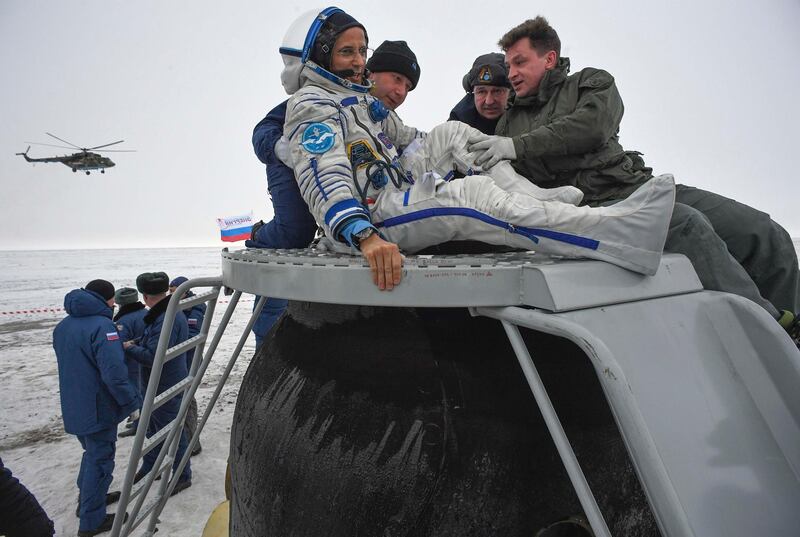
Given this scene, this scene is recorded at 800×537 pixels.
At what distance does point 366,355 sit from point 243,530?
2.96ft

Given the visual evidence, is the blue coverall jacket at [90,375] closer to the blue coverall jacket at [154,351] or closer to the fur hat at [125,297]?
the blue coverall jacket at [154,351]

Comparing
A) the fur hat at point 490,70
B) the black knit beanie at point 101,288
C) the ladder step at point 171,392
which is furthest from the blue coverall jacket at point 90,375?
the fur hat at point 490,70

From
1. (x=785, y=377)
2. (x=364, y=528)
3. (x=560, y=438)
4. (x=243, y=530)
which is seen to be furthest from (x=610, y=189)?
(x=243, y=530)

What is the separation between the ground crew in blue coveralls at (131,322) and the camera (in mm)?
4422

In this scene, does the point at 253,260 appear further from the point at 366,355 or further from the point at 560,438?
the point at 560,438

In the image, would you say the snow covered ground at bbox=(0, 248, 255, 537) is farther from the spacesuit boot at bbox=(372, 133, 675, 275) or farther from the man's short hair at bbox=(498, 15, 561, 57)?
the man's short hair at bbox=(498, 15, 561, 57)

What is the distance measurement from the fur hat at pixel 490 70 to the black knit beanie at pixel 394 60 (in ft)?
1.77

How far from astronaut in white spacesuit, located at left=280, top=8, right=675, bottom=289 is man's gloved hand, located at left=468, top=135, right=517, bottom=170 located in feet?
0.12

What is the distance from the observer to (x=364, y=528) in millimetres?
1372

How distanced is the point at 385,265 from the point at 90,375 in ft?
11.6

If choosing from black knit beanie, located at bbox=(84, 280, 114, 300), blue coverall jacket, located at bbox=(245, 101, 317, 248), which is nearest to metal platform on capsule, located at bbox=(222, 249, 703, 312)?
blue coverall jacket, located at bbox=(245, 101, 317, 248)

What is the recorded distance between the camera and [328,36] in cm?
198

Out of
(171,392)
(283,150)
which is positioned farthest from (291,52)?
(171,392)

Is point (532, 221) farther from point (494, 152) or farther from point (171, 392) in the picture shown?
point (171, 392)
